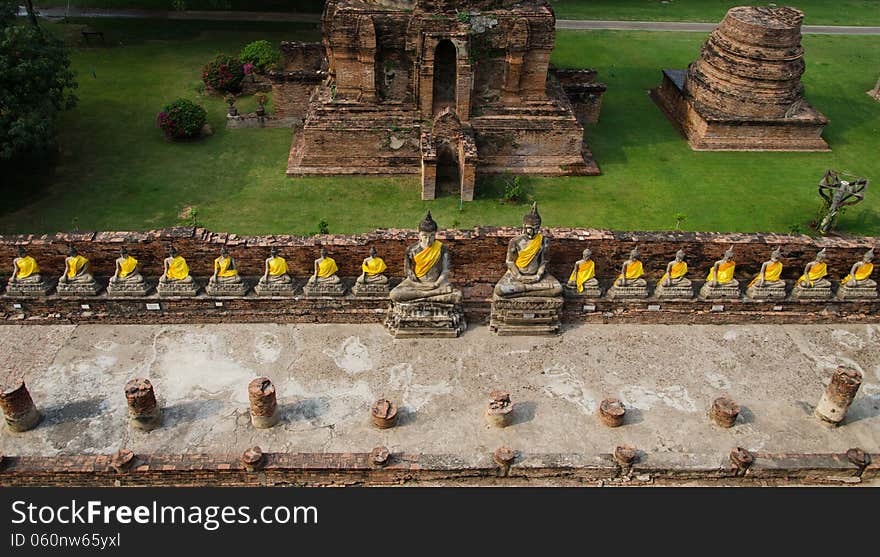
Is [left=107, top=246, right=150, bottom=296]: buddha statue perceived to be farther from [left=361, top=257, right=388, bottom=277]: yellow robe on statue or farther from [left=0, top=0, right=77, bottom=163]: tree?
[left=0, top=0, right=77, bottom=163]: tree

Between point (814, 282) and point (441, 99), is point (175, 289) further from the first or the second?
point (814, 282)

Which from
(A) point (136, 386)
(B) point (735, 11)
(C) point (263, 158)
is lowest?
(C) point (263, 158)

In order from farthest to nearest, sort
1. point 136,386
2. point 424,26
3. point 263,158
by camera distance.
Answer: point 263,158
point 424,26
point 136,386

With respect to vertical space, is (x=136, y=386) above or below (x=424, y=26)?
below

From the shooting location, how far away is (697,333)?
1466 centimetres

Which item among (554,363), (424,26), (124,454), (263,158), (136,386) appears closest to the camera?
(124,454)

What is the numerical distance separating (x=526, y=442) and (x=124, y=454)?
6.40 meters

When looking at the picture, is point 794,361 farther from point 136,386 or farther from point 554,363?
point 136,386

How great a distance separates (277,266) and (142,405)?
3.66 meters

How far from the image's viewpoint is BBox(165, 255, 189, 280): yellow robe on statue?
45.9 feet

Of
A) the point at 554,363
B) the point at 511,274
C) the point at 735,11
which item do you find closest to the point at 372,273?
the point at 511,274

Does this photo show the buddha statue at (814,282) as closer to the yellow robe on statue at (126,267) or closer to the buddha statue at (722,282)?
the buddha statue at (722,282)

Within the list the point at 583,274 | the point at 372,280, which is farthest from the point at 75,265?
the point at 583,274

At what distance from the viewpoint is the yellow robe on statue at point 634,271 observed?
47.1 feet
